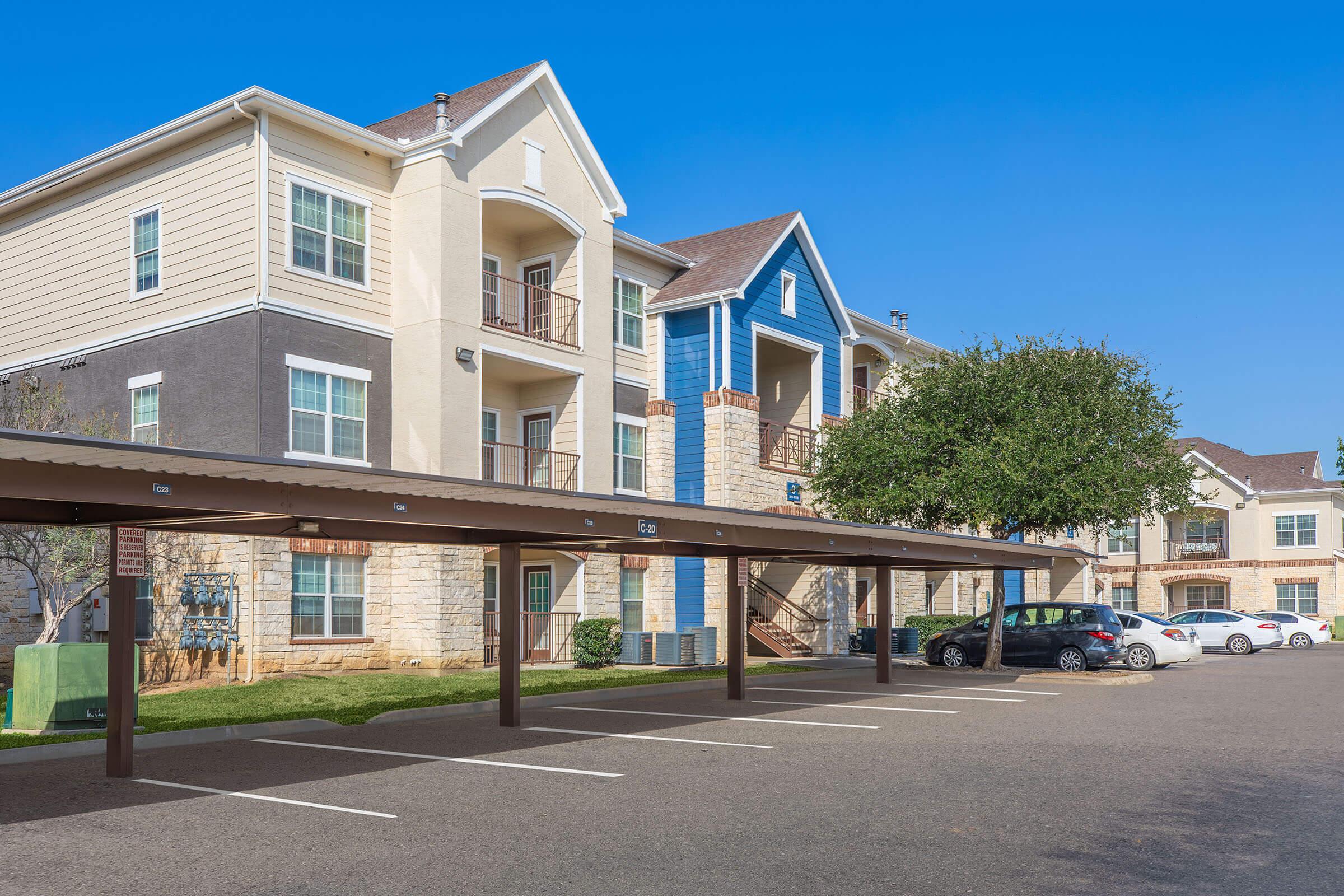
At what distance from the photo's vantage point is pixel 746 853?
830 cm

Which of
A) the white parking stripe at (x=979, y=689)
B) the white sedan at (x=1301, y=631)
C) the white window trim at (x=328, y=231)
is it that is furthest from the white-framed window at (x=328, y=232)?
the white sedan at (x=1301, y=631)

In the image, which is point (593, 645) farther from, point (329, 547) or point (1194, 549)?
point (1194, 549)

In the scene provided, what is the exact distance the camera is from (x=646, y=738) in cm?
1477

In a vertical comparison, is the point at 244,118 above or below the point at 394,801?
above

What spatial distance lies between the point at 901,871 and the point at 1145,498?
21.1 m

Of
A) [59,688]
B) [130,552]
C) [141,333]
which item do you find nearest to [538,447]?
[141,333]

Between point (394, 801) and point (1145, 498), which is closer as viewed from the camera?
point (394, 801)

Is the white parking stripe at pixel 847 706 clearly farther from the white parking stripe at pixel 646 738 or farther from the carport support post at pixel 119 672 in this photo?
the carport support post at pixel 119 672

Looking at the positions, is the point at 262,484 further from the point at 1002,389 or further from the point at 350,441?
the point at 1002,389

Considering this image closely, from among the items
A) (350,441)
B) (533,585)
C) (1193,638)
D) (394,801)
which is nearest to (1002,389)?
(1193,638)

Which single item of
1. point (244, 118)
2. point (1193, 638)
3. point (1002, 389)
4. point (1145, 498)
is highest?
point (244, 118)

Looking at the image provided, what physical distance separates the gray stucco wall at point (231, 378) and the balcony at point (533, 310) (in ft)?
11.9

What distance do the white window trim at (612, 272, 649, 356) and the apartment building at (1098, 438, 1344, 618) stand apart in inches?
1247

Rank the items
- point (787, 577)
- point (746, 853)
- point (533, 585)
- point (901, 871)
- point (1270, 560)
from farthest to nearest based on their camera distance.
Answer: point (1270, 560) → point (787, 577) → point (533, 585) → point (746, 853) → point (901, 871)
